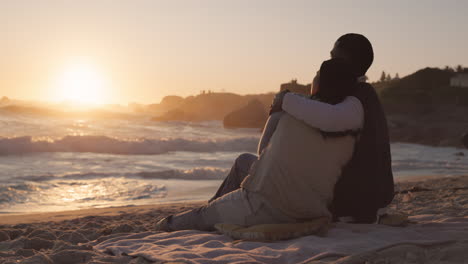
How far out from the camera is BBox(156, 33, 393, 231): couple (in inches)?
112

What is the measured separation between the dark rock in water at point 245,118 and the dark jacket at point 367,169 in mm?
41283

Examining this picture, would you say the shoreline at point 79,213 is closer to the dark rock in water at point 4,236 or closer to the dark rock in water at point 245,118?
the dark rock in water at point 4,236

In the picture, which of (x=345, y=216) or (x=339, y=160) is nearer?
(x=339, y=160)

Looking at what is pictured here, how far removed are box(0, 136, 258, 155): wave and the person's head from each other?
1463cm

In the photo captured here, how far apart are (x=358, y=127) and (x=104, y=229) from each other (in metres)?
2.72

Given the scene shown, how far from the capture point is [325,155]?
2906 millimetres

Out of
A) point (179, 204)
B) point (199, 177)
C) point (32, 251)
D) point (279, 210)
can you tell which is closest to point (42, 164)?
point (199, 177)

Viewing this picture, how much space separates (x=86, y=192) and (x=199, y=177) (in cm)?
316

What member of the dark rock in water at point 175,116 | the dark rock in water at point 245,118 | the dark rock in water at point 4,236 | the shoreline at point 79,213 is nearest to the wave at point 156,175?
the shoreline at point 79,213

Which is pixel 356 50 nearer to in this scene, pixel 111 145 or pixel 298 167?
pixel 298 167

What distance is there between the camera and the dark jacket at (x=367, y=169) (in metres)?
3.03

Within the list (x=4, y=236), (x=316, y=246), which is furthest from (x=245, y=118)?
(x=316, y=246)

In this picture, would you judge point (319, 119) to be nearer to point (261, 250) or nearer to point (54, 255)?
point (261, 250)

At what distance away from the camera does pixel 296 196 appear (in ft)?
9.84
